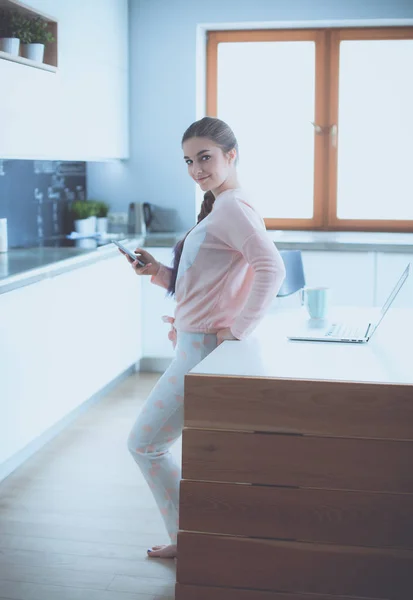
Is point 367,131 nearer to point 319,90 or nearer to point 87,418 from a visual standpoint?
point 319,90

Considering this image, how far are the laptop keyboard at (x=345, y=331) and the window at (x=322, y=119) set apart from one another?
2.67 m

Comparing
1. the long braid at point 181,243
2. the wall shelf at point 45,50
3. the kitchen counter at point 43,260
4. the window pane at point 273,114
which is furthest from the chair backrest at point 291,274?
the window pane at point 273,114

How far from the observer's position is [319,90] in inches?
207

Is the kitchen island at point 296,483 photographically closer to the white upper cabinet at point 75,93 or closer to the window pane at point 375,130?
the white upper cabinet at point 75,93

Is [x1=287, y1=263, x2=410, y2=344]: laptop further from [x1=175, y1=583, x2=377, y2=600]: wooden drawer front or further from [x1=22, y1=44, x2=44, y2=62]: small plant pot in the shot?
[x1=22, y1=44, x2=44, y2=62]: small plant pot

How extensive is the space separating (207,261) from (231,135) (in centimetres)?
37

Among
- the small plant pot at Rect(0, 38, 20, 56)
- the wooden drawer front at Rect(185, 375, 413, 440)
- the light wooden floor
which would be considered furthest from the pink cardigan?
the small plant pot at Rect(0, 38, 20, 56)

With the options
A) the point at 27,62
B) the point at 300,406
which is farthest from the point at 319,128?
the point at 300,406

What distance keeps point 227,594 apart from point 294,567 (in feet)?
0.62

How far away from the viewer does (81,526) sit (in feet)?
9.73

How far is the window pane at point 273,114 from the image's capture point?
17.3 ft

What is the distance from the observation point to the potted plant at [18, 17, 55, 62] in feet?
12.3

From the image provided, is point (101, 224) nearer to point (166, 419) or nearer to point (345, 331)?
point (345, 331)

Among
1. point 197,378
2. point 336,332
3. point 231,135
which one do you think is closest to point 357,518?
point 197,378
